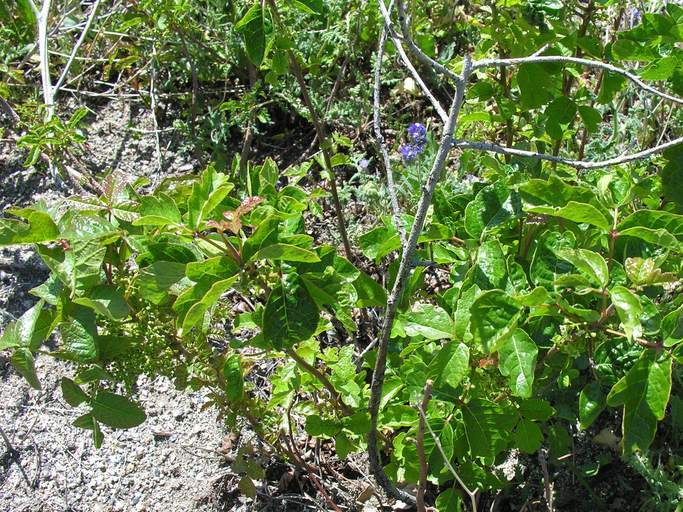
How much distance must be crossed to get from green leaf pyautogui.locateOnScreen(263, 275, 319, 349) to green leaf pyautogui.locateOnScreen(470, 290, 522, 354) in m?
0.35

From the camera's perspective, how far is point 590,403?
1666 mm

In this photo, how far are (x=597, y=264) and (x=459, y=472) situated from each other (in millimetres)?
764

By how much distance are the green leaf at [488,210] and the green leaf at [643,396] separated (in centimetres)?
46

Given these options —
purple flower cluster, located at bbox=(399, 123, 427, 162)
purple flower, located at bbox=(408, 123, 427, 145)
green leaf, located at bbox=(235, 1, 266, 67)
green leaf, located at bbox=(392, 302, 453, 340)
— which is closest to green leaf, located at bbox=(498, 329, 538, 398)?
green leaf, located at bbox=(392, 302, 453, 340)

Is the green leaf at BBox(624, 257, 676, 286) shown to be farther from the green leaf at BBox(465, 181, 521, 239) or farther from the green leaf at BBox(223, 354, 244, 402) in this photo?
the green leaf at BBox(223, 354, 244, 402)

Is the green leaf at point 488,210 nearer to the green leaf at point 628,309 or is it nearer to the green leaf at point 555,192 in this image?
the green leaf at point 555,192

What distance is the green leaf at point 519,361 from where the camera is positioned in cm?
146

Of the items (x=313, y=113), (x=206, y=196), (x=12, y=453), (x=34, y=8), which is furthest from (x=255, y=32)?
(x=34, y=8)

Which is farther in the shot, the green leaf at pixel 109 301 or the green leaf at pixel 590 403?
the green leaf at pixel 590 403

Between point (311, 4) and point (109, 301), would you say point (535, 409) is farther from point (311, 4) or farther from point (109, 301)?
point (311, 4)

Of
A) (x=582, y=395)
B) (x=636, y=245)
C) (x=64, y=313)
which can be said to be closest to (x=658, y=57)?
(x=636, y=245)

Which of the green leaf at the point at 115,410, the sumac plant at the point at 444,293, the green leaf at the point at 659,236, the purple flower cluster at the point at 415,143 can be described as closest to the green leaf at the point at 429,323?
the sumac plant at the point at 444,293

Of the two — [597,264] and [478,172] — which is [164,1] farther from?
[597,264]

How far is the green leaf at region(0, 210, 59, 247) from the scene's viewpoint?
1535 mm
